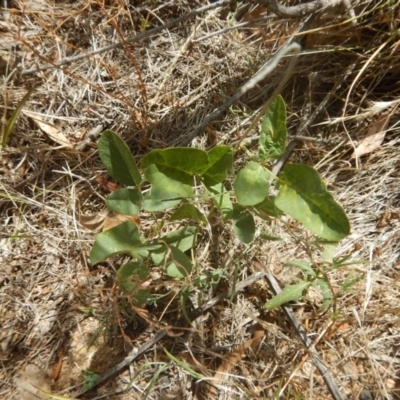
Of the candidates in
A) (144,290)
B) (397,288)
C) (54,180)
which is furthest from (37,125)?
(397,288)

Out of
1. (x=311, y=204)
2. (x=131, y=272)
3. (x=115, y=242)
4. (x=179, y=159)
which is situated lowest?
(x=131, y=272)

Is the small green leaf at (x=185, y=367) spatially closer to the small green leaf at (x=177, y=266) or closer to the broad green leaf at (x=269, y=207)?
the small green leaf at (x=177, y=266)

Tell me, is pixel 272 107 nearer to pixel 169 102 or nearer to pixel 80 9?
pixel 169 102

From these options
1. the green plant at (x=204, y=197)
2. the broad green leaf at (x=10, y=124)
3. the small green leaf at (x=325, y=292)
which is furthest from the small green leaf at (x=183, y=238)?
the broad green leaf at (x=10, y=124)

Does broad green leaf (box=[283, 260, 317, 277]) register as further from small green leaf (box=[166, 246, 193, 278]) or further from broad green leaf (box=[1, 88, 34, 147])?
broad green leaf (box=[1, 88, 34, 147])

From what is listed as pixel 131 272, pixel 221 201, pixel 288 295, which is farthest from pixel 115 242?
pixel 288 295

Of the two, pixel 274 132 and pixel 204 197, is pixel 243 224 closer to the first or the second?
pixel 204 197
